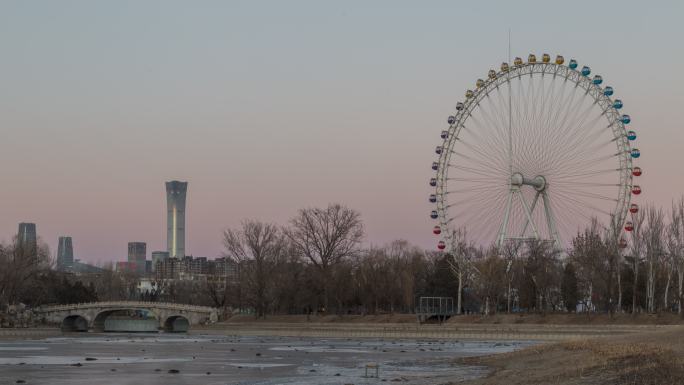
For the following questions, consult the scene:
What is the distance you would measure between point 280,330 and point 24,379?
3068 inches

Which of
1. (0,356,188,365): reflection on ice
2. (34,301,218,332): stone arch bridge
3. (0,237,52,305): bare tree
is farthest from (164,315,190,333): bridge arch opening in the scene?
(0,356,188,365): reflection on ice

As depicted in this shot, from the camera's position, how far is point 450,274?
141875 mm

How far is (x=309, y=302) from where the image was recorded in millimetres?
137000

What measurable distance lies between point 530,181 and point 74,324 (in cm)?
9763

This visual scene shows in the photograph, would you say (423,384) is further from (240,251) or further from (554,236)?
(240,251)

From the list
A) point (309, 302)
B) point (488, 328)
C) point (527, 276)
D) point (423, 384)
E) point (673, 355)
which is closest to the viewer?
point (673, 355)

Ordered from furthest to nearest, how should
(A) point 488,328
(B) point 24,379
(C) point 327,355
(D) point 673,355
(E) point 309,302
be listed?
(E) point 309,302
(A) point 488,328
(C) point 327,355
(B) point 24,379
(D) point 673,355

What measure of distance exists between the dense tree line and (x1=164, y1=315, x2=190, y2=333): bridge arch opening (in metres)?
8.64

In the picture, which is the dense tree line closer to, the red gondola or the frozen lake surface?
the red gondola

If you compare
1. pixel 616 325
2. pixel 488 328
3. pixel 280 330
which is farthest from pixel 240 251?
pixel 616 325

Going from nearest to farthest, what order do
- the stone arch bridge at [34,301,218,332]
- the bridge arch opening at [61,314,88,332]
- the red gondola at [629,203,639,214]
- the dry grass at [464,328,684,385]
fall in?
the dry grass at [464,328,684,385] < the red gondola at [629,203,639,214] < the stone arch bridge at [34,301,218,332] < the bridge arch opening at [61,314,88,332]

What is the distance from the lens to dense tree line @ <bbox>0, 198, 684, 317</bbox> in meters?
111

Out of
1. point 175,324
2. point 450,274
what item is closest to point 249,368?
point 450,274

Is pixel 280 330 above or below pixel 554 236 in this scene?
below
